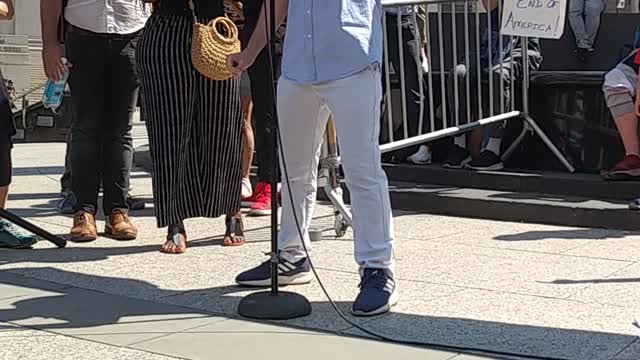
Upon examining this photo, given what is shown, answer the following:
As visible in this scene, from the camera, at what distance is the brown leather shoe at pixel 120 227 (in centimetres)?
645

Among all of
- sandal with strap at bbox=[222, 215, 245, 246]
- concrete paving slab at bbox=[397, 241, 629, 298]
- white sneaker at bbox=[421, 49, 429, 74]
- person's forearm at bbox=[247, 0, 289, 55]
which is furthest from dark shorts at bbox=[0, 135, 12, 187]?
white sneaker at bbox=[421, 49, 429, 74]

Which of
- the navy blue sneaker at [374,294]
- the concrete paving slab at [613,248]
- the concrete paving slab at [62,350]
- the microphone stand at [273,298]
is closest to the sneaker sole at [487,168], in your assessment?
the concrete paving slab at [613,248]

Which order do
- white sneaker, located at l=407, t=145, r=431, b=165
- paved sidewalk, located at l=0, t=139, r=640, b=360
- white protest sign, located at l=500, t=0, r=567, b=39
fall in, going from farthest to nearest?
white sneaker, located at l=407, t=145, r=431, b=165 → white protest sign, located at l=500, t=0, r=567, b=39 → paved sidewalk, located at l=0, t=139, r=640, b=360

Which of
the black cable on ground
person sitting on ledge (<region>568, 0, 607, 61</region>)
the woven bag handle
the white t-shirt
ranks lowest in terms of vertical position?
the black cable on ground

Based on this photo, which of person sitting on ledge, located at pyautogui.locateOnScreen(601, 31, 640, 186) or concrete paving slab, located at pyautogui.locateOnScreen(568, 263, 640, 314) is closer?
concrete paving slab, located at pyautogui.locateOnScreen(568, 263, 640, 314)

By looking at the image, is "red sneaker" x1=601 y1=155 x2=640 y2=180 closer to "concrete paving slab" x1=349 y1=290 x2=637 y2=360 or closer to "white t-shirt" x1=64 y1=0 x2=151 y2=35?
"concrete paving slab" x1=349 y1=290 x2=637 y2=360

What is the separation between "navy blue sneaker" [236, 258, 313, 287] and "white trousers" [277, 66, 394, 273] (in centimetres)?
52

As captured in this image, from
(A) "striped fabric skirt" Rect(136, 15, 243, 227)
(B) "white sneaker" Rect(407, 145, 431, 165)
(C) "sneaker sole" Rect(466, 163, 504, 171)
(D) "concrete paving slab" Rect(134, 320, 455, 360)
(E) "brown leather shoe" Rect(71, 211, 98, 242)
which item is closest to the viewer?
(D) "concrete paving slab" Rect(134, 320, 455, 360)

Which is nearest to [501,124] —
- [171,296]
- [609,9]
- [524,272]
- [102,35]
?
[524,272]

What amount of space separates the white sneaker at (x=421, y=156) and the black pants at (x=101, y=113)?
2859 millimetres

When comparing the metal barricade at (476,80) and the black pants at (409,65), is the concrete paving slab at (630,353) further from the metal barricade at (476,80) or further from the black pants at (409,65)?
the black pants at (409,65)

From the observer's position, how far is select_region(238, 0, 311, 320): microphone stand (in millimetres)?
4676

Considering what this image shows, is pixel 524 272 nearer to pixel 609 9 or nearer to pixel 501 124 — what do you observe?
pixel 501 124

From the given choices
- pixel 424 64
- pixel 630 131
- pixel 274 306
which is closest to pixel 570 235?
pixel 630 131
